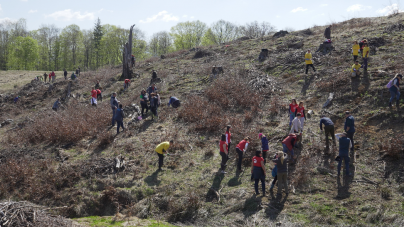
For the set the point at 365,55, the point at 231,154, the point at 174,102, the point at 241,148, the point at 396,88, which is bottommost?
the point at 231,154

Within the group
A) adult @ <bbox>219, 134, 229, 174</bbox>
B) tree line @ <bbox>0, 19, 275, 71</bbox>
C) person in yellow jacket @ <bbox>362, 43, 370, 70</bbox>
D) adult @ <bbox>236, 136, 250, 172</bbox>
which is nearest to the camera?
adult @ <bbox>236, 136, 250, 172</bbox>

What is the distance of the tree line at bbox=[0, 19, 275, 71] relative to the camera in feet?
175

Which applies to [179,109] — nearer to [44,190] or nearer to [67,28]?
[44,190]

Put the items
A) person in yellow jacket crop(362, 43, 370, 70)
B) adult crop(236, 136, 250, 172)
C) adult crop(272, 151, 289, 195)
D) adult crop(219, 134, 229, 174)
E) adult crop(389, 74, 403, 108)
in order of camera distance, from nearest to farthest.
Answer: adult crop(272, 151, 289, 195) < adult crop(236, 136, 250, 172) < adult crop(219, 134, 229, 174) < adult crop(389, 74, 403, 108) < person in yellow jacket crop(362, 43, 370, 70)

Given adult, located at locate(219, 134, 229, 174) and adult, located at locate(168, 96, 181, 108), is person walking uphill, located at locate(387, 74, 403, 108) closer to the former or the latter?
adult, located at locate(219, 134, 229, 174)

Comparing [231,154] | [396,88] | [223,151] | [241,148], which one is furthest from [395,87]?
[223,151]

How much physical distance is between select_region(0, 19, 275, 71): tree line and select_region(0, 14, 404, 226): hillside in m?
33.9

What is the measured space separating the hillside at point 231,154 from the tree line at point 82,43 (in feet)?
111

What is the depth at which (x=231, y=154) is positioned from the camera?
1111 cm

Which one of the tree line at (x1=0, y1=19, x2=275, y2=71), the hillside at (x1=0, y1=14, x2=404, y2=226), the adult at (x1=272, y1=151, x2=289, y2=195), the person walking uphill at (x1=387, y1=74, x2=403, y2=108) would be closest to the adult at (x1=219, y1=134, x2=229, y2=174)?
the hillside at (x1=0, y1=14, x2=404, y2=226)

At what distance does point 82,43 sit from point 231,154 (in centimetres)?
5627

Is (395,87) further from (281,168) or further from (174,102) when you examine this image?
(174,102)

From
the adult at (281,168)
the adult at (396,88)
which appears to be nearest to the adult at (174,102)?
the adult at (281,168)

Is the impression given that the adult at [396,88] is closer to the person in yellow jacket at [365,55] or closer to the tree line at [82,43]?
the person in yellow jacket at [365,55]
